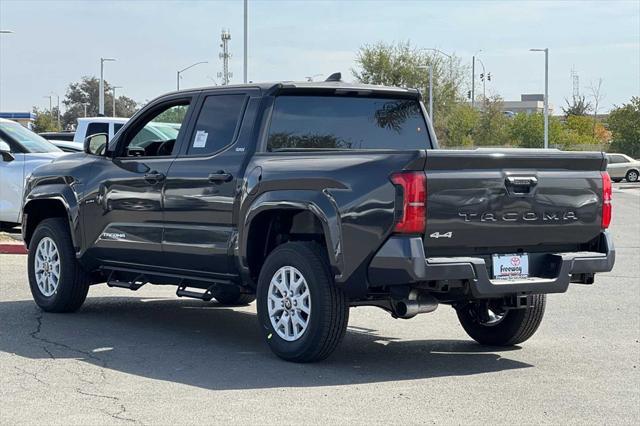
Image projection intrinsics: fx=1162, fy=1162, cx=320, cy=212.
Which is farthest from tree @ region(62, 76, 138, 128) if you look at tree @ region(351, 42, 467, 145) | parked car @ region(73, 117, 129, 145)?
parked car @ region(73, 117, 129, 145)

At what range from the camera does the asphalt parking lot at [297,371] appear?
674cm

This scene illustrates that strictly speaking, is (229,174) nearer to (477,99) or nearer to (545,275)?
(545,275)

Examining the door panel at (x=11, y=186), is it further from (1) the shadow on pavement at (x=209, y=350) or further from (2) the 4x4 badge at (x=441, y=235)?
(2) the 4x4 badge at (x=441, y=235)

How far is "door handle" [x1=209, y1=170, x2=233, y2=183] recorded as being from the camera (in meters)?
8.80

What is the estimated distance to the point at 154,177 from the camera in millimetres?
9469

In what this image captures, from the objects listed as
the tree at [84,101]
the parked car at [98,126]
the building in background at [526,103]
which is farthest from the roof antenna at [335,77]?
the building in background at [526,103]

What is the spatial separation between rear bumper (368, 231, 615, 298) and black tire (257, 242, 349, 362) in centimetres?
39

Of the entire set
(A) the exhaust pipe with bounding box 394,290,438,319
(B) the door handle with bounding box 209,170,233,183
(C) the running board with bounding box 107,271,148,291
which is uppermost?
(B) the door handle with bounding box 209,170,233,183

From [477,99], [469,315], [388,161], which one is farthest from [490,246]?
[477,99]

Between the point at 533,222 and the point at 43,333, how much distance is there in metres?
4.08

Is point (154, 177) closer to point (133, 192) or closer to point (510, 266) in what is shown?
point (133, 192)

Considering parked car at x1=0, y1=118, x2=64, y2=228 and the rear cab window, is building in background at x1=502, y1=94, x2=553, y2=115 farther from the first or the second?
the rear cab window

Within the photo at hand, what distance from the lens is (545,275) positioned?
820cm

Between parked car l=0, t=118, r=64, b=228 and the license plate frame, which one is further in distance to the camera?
parked car l=0, t=118, r=64, b=228
